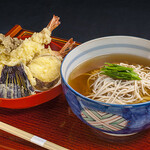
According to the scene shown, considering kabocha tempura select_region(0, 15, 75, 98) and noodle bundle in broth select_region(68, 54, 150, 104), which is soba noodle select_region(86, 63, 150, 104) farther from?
kabocha tempura select_region(0, 15, 75, 98)

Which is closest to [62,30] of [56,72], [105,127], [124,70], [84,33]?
[84,33]

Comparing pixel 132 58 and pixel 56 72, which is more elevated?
pixel 132 58

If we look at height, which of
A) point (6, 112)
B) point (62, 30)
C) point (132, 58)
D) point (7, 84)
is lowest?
point (62, 30)

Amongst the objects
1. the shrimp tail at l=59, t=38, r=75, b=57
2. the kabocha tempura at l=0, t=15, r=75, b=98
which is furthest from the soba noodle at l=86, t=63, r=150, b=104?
the shrimp tail at l=59, t=38, r=75, b=57

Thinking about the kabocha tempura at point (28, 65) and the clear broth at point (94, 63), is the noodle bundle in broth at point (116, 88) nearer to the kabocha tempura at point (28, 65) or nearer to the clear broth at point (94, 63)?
the clear broth at point (94, 63)

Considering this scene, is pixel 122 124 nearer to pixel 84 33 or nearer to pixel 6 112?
pixel 6 112

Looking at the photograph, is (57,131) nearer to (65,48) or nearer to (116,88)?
(116,88)

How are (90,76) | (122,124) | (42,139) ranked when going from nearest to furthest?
(122,124), (42,139), (90,76)

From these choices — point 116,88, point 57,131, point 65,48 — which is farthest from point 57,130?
point 65,48
